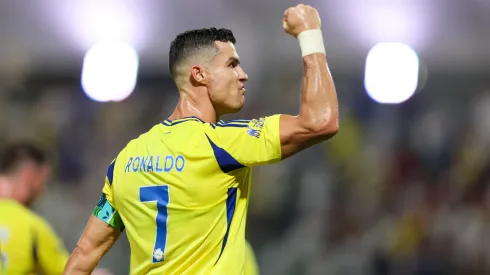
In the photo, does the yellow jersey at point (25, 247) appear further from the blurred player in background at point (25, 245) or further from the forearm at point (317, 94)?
the forearm at point (317, 94)

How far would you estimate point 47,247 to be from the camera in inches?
165

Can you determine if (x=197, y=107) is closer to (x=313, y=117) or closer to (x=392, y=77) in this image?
(x=313, y=117)

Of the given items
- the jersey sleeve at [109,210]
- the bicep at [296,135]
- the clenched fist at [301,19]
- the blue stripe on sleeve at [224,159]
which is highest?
the clenched fist at [301,19]

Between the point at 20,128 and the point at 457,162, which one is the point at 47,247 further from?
the point at 457,162

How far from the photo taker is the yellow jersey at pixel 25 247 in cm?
415

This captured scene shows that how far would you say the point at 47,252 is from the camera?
4172 millimetres

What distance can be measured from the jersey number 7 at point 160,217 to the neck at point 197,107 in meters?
0.31

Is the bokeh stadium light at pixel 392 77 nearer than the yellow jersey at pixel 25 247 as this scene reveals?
No

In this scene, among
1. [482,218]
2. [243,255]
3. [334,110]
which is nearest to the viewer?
[334,110]

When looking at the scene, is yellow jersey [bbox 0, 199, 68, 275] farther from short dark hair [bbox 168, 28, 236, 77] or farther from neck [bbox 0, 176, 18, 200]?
short dark hair [bbox 168, 28, 236, 77]

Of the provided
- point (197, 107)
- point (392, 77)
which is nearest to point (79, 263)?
point (197, 107)

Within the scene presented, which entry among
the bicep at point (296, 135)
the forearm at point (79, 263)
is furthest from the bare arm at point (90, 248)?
the bicep at point (296, 135)

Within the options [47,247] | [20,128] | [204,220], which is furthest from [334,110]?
[20,128]

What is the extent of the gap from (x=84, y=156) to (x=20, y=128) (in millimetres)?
736
